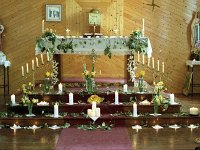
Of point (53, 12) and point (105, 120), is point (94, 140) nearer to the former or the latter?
point (105, 120)

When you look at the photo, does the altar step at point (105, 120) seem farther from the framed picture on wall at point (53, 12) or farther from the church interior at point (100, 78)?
the framed picture on wall at point (53, 12)

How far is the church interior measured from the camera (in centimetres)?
787

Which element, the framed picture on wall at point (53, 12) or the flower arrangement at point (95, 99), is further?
the framed picture on wall at point (53, 12)

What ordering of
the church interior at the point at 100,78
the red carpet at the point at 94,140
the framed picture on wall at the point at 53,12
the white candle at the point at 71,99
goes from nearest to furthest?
1. the red carpet at the point at 94,140
2. the church interior at the point at 100,78
3. the white candle at the point at 71,99
4. the framed picture on wall at the point at 53,12

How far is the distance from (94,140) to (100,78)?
577 centimetres

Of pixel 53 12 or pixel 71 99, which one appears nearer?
pixel 71 99

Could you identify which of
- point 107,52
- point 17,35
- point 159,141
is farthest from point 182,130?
point 17,35

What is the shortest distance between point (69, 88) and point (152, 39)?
3.96 metres

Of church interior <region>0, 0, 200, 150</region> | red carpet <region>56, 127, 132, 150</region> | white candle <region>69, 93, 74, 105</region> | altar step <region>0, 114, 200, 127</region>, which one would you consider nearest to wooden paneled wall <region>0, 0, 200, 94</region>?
church interior <region>0, 0, 200, 150</region>

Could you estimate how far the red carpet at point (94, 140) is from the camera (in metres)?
6.98

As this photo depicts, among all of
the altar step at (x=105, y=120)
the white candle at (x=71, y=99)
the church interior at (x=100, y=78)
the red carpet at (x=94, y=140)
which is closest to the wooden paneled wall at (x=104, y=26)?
the church interior at (x=100, y=78)

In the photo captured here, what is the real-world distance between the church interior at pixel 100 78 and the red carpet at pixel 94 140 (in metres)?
0.02

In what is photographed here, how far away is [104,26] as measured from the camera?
44.7 ft

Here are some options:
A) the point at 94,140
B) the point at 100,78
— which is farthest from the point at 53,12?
the point at 94,140
